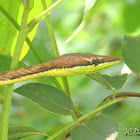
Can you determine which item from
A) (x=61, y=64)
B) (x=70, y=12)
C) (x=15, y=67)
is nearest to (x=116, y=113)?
(x=61, y=64)

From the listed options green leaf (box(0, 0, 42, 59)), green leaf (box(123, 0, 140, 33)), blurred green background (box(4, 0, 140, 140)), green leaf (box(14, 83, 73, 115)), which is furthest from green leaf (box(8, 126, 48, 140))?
green leaf (box(123, 0, 140, 33))

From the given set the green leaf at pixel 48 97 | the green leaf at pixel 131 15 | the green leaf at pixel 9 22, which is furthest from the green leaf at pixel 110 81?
the green leaf at pixel 131 15

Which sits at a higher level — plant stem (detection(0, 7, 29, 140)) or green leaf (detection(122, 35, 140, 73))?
green leaf (detection(122, 35, 140, 73))

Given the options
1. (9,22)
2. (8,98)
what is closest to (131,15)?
(9,22)

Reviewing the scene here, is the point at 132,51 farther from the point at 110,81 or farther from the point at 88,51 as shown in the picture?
the point at 88,51

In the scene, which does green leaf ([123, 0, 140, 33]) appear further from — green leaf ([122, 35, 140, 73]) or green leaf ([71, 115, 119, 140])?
green leaf ([71, 115, 119, 140])

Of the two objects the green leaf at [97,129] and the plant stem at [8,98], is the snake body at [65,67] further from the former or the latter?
the green leaf at [97,129]
